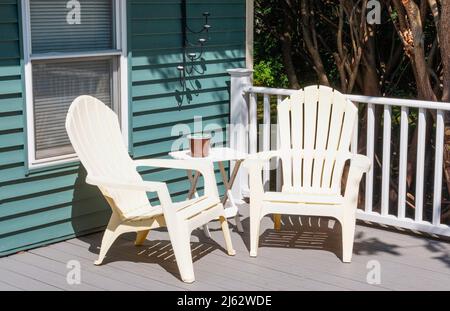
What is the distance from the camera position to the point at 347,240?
5.23 meters

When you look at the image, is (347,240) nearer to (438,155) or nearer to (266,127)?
(438,155)

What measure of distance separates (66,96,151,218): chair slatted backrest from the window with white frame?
0.27 metres

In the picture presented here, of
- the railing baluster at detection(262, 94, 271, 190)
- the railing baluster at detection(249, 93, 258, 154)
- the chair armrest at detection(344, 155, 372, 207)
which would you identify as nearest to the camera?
the chair armrest at detection(344, 155, 372, 207)

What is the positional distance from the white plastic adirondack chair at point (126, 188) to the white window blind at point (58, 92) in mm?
248

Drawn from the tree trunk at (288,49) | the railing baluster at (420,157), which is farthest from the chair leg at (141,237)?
the tree trunk at (288,49)

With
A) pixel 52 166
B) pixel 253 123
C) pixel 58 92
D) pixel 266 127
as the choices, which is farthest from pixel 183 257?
pixel 253 123

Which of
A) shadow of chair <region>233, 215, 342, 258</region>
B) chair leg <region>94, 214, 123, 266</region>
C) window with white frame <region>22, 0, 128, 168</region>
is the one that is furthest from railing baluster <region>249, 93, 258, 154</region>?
chair leg <region>94, 214, 123, 266</region>

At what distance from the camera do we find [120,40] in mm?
5754

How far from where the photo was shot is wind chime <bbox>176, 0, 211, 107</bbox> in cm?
626

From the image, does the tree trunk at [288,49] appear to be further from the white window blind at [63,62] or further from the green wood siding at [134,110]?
the white window blind at [63,62]

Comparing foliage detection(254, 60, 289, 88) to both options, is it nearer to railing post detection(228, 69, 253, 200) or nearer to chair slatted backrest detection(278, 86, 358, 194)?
railing post detection(228, 69, 253, 200)

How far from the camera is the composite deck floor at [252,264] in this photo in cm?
483
